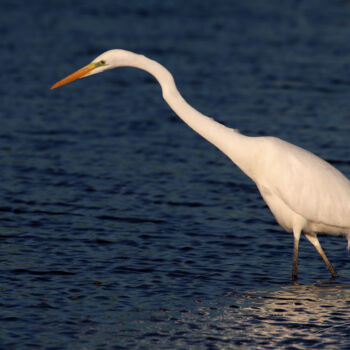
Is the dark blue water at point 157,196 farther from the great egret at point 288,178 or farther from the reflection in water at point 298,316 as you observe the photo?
the great egret at point 288,178

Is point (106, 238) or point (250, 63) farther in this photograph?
point (250, 63)

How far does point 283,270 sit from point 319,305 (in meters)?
1.16

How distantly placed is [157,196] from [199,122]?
3.19 metres

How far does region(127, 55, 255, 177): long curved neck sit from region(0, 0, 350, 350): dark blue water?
150 cm

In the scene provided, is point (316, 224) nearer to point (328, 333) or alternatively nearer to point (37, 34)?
point (328, 333)

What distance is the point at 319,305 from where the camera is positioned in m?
9.49

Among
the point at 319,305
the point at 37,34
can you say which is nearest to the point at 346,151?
the point at 319,305

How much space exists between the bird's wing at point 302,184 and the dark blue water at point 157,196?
33.8 inches

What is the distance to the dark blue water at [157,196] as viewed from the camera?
345 inches

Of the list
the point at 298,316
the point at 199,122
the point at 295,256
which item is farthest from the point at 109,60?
the point at 298,316

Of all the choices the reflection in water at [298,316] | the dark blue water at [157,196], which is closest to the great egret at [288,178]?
the reflection in water at [298,316]

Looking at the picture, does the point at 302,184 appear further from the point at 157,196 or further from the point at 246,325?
the point at 157,196

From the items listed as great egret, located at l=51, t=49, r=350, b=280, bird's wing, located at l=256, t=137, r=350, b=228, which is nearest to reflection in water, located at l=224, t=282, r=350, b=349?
great egret, located at l=51, t=49, r=350, b=280

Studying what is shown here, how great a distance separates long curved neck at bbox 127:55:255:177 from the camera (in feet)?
32.6
